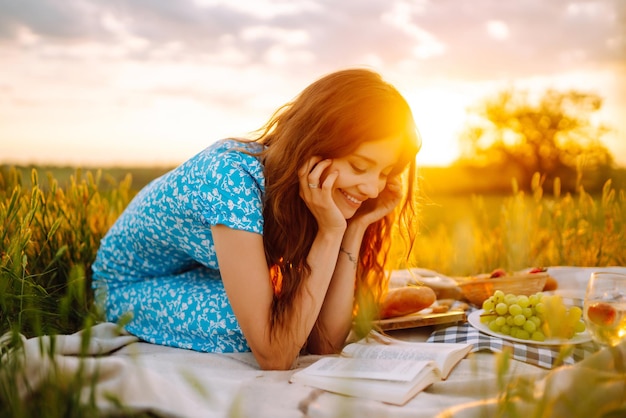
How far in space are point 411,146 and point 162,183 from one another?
1.22 m

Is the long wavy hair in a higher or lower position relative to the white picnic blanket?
higher

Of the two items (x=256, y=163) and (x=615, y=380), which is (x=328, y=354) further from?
(x=615, y=380)

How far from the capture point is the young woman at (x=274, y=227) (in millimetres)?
2357

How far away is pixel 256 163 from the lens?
2.51 meters

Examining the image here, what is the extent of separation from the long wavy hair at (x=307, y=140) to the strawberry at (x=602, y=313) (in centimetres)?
88

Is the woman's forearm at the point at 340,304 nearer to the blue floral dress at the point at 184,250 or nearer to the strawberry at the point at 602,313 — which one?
the blue floral dress at the point at 184,250

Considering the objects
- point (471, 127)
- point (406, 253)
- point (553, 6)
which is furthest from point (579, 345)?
point (471, 127)

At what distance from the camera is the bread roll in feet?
9.87

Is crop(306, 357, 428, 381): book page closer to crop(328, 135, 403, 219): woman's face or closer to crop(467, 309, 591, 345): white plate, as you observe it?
crop(467, 309, 591, 345): white plate

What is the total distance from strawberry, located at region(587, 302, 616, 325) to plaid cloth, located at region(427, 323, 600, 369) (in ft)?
0.56

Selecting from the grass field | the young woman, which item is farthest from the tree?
the young woman

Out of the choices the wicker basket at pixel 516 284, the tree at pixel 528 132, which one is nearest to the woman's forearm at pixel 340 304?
the wicker basket at pixel 516 284

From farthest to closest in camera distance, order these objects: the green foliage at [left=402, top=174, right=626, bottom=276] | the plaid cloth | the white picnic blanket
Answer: the green foliage at [left=402, top=174, right=626, bottom=276] → the plaid cloth → the white picnic blanket

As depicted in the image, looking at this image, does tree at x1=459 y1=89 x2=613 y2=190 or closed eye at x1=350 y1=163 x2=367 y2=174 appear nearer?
closed eye at x1=350 y1=163 x2=367 y2=174
